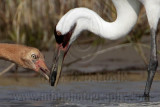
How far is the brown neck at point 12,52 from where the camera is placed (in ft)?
30.1

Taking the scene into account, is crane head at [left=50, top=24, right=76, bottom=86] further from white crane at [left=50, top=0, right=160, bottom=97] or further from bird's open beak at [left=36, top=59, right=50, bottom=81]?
bird's open beak at [left=36, top=59, right=50, bottom=81]

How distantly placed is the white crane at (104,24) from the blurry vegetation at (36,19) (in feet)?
7.07

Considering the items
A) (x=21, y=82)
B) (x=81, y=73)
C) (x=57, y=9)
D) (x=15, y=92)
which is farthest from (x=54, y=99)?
(x=57, y=9)

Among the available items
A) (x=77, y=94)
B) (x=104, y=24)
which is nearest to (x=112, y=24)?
(x=104, y=24)

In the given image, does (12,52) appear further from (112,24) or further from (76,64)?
(76,64)

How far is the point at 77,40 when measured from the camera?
1366 centimetres

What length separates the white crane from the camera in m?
10.0

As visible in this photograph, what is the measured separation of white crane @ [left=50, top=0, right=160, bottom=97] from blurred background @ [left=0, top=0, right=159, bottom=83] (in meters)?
1.31

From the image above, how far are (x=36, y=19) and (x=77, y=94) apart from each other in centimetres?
428

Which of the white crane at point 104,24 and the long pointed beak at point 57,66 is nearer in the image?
the long pointed beak at point 57,66

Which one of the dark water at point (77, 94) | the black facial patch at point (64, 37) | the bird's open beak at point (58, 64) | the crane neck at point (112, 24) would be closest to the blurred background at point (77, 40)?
the dark water at point (77, 94)

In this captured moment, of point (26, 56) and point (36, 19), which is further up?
point (26, 56)

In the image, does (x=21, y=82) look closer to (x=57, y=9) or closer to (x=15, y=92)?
(x=15, y=92)

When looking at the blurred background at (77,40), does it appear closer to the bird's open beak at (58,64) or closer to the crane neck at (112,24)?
the crane neck at (112,24)
